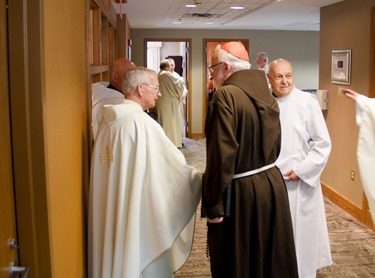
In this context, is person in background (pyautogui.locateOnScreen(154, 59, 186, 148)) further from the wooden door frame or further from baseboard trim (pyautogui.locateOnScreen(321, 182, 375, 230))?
the wooden door frame

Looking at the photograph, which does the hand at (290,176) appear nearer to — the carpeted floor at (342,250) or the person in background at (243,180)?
Answer: the person in background at (243,180)

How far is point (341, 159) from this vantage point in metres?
4.88

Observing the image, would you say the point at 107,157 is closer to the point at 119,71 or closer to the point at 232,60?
the point at 232,60

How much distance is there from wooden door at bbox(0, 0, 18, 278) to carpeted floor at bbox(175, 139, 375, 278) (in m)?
2.12

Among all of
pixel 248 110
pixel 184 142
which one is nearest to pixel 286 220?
pixel 248 110

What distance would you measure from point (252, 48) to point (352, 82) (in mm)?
5029

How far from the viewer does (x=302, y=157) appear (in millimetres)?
2846

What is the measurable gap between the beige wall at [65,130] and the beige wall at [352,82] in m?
3.01

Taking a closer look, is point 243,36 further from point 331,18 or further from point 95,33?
point 95,33

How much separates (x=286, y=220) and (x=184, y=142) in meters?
6.80

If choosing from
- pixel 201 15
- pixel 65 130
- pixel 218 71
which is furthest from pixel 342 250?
pixel 201 15

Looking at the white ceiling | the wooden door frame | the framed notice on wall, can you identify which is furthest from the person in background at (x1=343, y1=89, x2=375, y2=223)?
the white ceiling

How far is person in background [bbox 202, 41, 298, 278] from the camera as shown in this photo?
209 centimetres

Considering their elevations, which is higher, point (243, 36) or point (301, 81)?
point (243, 36)
